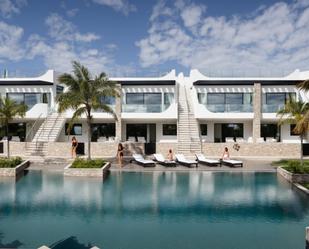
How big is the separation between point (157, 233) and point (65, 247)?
3.01 meters

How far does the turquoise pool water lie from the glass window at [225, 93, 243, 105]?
13747 mm

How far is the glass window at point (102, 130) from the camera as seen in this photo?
32.8 metres

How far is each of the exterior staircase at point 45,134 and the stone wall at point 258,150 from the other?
14424mm

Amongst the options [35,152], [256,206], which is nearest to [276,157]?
[256,206]

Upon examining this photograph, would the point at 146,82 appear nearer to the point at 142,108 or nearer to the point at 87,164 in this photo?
the point at 142,108

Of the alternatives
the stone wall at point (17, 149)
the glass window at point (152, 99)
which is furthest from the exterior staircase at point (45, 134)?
the glass window at point (152, 99)

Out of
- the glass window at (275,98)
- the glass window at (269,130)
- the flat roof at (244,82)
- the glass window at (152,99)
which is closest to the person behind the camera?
the flat roof at (244,82)

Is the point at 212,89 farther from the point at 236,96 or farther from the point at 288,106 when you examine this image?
the point at 288,106

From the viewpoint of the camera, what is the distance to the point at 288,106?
2267 centimetres

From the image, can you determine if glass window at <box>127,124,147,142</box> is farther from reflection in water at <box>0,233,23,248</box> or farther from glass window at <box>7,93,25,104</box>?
reflection in water at <box>0,233,23,248</box>

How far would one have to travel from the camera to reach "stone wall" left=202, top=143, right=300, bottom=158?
89.4ft

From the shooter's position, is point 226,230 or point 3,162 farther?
point 3,162

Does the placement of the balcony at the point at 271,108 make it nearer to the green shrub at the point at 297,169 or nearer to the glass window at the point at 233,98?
the glass window at the point at 233,98

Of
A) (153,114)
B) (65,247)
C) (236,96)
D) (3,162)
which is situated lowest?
(65,247)
